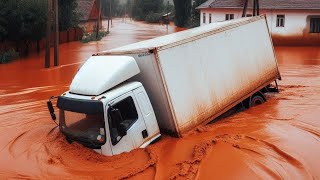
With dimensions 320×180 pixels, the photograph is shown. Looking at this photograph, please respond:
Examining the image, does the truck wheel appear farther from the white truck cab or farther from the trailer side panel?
the white truck cab

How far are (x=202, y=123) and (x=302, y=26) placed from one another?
27282mm

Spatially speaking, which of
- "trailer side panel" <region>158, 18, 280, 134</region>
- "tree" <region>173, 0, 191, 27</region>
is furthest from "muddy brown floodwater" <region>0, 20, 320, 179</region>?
"tree" <region>173, 0, 191, 27</region>

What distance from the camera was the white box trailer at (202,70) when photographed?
29.8ft

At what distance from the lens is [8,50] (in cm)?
2794

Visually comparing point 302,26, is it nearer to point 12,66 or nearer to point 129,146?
point 12,66

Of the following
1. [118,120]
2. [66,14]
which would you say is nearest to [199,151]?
[118,120]

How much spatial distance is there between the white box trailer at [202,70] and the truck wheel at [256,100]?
0.41 m

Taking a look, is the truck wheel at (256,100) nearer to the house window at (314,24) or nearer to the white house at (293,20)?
Answer: the white house at (293,20)

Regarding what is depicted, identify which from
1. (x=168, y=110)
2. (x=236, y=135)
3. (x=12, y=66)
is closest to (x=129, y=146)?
(x=168, y=110)

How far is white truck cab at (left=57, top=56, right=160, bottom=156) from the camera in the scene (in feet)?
26.0

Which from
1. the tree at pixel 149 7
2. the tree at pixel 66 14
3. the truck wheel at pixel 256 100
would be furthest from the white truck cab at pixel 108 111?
the tree at pixel 149 7

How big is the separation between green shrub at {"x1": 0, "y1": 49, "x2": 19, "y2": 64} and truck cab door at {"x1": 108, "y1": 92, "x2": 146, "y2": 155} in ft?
66.0

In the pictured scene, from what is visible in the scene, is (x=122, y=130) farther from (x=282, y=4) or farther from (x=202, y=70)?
(x=282, y=4)

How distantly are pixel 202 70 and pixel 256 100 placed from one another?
11.9ft
